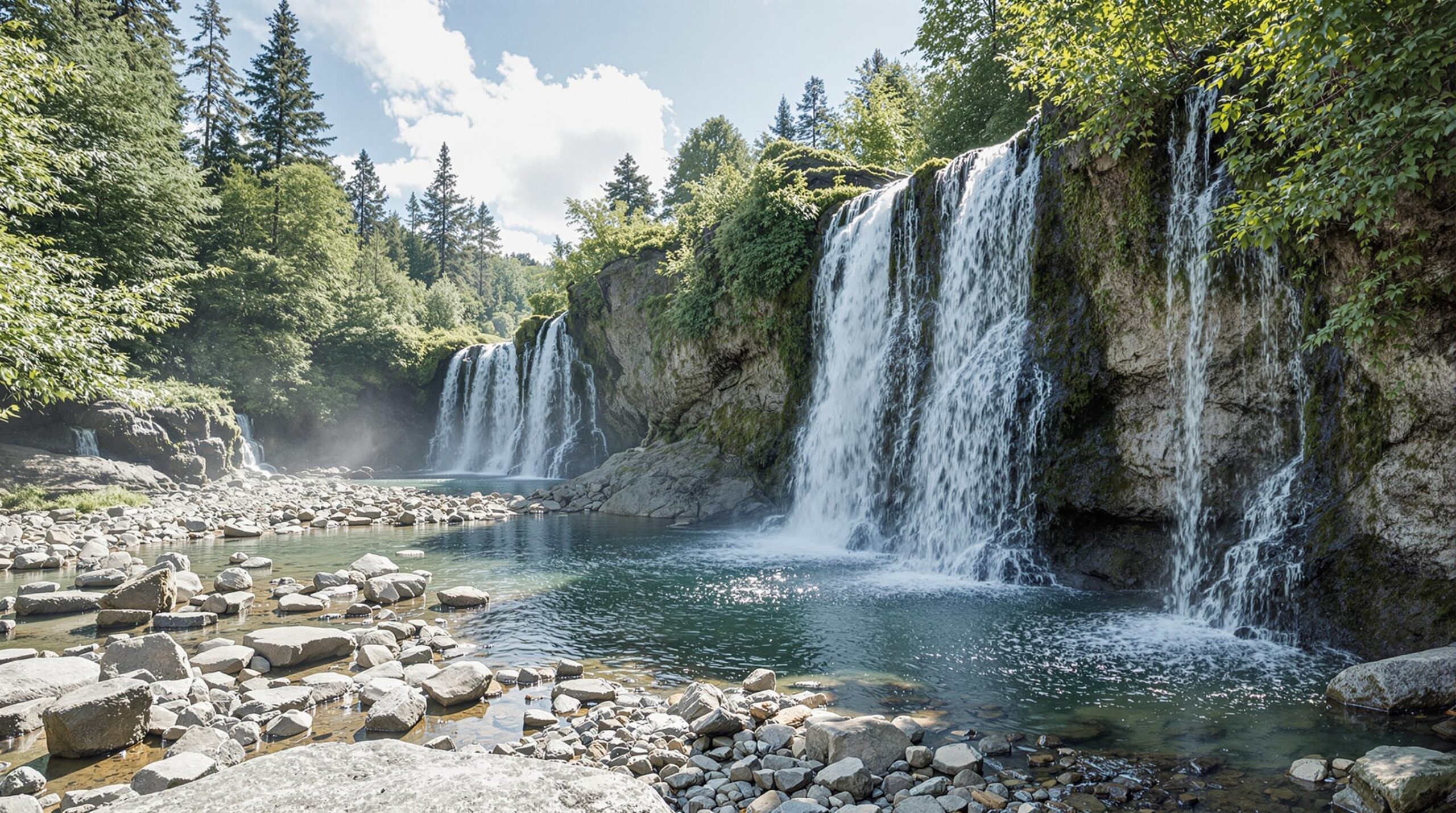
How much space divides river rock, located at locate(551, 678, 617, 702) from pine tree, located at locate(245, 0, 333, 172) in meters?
46.8

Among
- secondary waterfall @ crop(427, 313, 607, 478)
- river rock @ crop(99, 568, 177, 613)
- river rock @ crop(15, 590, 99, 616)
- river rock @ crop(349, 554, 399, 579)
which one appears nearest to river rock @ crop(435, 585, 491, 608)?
river rock @ crop(349, 554, 399, 579)

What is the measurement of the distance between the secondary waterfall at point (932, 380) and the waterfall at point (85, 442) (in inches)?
834

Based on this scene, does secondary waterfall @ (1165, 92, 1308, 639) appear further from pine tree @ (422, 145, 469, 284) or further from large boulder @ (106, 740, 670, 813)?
pine tree @ (422, 145, 469, 284)

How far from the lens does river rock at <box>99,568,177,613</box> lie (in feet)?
29.6

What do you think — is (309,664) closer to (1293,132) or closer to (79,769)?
(79,769)

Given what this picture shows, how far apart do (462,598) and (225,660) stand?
331 cm

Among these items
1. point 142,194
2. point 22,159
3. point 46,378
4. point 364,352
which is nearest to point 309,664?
point 46,378

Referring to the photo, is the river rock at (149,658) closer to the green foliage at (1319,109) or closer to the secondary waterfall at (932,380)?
the secondary waterfall at (932,380)

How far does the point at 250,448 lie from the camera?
102ft

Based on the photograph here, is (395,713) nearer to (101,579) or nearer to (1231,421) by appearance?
(101,579)

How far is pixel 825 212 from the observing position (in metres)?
19.3

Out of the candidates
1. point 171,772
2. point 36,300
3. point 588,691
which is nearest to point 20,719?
point 171,772

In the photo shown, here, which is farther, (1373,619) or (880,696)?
(1373,619)

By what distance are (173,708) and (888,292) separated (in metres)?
14.3
